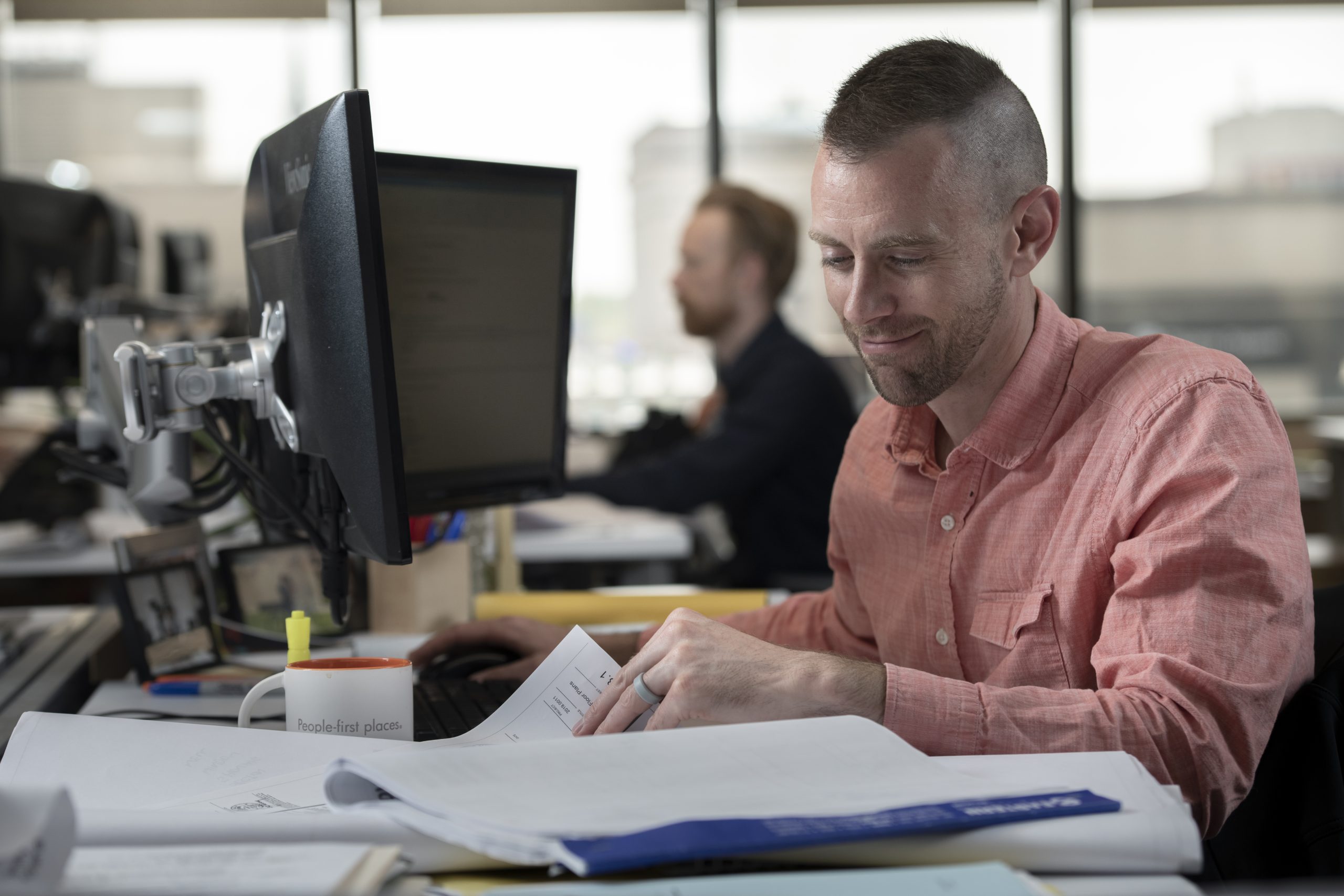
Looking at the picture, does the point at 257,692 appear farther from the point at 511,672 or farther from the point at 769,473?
the point at 769,473

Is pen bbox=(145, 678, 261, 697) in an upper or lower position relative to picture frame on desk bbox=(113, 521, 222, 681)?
lower

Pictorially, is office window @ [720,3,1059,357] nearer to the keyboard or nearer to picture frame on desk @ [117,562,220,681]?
picture frame on desk @ [117,562,220,681]

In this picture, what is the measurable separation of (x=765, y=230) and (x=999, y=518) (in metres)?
2.18

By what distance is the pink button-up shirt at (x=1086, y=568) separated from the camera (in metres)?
0.94

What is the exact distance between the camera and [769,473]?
2908mm

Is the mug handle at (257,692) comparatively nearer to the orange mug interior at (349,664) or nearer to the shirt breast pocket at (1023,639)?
the orange mug interior at (349,664)

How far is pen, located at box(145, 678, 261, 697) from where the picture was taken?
1336 millimetres

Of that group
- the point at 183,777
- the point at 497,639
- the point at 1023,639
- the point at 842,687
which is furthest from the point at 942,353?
the point at 183,777

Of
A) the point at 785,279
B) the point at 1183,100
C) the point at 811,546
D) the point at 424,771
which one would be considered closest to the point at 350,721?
the point at 424,771

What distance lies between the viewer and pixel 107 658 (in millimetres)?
1443

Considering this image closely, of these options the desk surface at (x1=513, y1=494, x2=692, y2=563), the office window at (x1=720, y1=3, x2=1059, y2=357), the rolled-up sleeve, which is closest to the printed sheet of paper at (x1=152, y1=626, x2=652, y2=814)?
the rolled-up sleeve

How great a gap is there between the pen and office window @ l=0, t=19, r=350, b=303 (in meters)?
4.66

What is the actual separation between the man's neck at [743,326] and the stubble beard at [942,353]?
1.92 meters

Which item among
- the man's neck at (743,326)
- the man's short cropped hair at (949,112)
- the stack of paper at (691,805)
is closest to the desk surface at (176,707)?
the stack of paper at (691,805)
